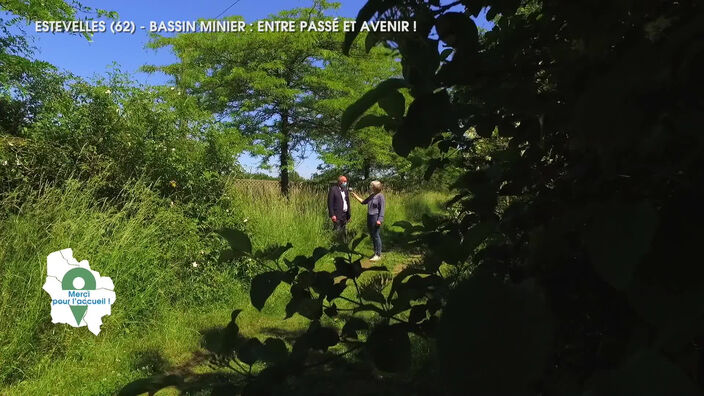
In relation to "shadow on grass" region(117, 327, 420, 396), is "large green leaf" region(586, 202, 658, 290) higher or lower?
higher

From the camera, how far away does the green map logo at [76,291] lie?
4.00 metres

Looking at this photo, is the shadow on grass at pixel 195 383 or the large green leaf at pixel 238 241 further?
the large green leaf at pixel 238 241

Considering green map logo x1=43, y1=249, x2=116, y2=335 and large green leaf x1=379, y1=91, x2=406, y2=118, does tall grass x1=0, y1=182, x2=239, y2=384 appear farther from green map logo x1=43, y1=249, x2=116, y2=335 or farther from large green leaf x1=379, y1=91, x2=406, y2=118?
large green leaf x1=379, y1=91, x2=406, y2=118

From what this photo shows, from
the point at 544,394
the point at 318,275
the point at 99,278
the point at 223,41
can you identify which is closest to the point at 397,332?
the point at 318,275

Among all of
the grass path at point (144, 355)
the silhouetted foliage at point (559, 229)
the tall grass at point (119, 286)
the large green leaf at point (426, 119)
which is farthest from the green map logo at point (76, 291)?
the large green leaf at point (426, 119)

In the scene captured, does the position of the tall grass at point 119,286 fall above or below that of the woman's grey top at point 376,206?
below

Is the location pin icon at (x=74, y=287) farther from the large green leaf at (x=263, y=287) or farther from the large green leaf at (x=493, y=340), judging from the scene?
the large green leaf at (x=493, y=340)

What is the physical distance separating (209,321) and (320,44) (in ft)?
38.2

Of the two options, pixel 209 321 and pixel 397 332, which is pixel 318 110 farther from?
pixel 397 332

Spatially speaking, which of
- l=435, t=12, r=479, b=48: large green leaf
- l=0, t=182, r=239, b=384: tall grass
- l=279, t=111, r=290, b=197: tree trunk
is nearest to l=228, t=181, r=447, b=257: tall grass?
l=0, t=182, r=239, b=384: tall grass

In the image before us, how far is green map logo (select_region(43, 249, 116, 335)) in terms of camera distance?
4.00 m

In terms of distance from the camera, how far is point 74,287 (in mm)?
4102

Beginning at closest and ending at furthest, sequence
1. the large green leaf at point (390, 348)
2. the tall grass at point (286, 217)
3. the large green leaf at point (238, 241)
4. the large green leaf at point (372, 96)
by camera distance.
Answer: the large green leaf at point (372, 96) < the large green leaf at point (390, 348) < the large green leaf at point (238, 241) < the tall grass at point (286, 217)

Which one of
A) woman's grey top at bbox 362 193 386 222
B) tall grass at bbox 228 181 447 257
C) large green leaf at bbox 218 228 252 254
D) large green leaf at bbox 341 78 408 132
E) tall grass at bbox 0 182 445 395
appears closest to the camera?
large green leaf at bbox 341 78 408 132
